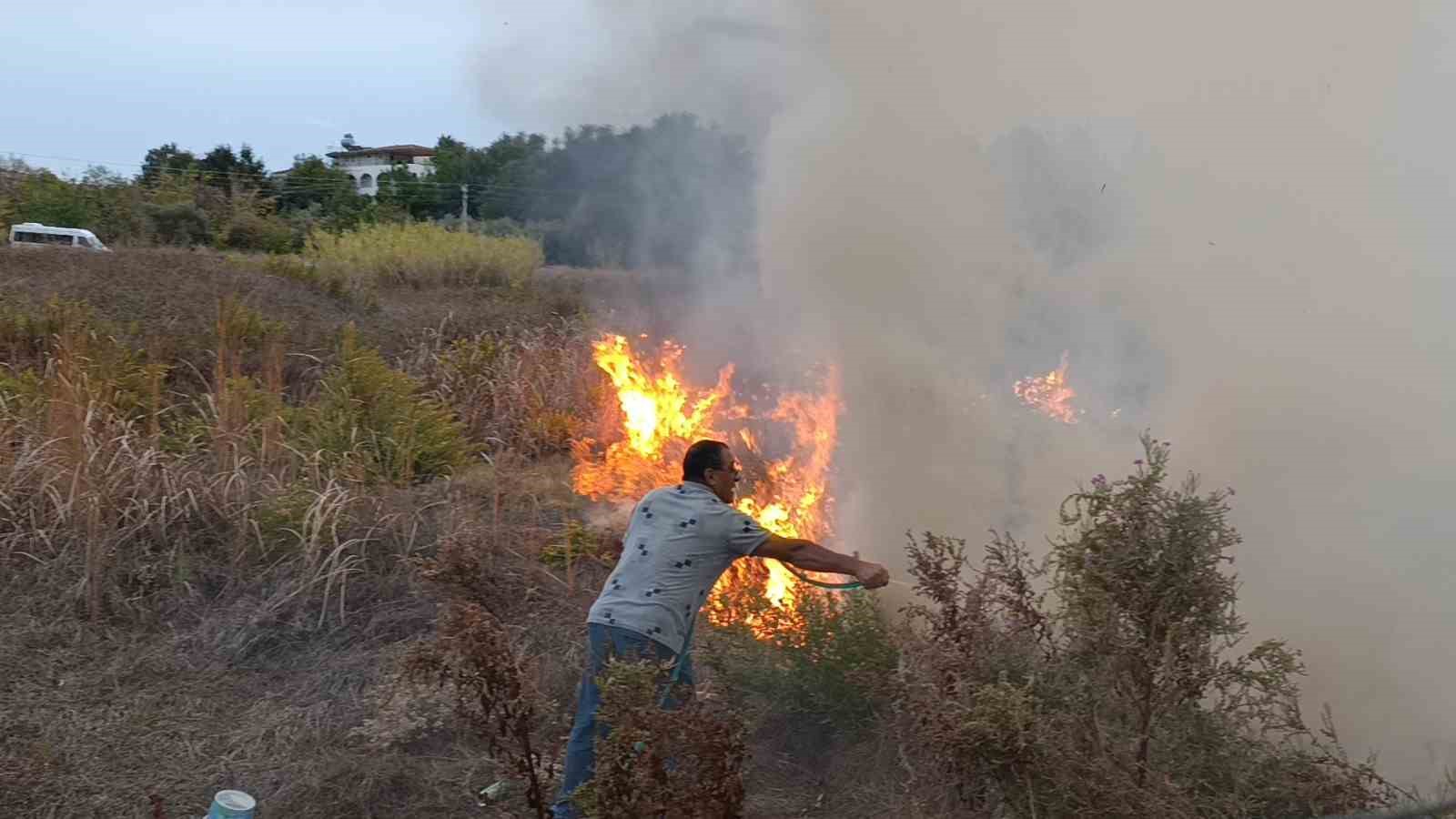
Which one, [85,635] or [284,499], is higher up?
[284,499]

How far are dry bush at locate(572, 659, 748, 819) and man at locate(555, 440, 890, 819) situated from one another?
0.83 m

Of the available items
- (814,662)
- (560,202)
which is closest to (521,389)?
(560,202)

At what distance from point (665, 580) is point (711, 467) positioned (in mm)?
426

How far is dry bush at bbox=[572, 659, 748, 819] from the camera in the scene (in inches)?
105

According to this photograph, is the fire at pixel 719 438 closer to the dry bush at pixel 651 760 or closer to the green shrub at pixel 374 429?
the green shrub at pixel 374 429

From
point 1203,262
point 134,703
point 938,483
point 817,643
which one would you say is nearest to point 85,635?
point 134,703

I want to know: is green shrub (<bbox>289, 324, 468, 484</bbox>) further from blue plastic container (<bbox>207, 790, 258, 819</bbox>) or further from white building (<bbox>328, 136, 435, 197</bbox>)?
white building (<bbox>328, 136, 435, 197</bbox>)

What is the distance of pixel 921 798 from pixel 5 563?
4.44 m

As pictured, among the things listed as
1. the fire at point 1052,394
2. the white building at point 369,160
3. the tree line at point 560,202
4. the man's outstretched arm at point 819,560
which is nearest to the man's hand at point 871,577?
the man's outstretched arm at point 819,560

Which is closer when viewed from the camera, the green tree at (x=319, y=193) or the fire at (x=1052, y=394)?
the fire at (x=1052, y=394)

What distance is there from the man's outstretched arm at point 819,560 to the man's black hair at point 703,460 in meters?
0.34

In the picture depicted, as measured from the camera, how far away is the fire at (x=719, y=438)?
580cm

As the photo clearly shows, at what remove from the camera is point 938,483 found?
5906 millimetres

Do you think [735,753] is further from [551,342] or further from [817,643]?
[551,342]
